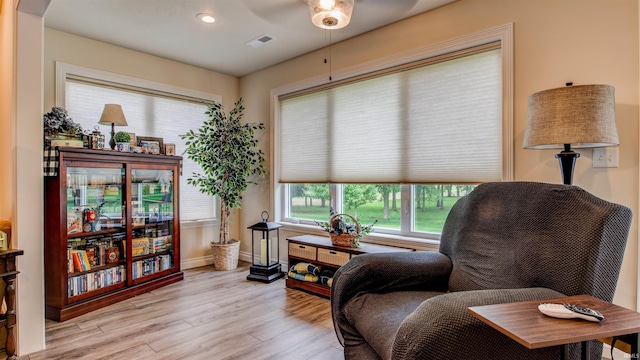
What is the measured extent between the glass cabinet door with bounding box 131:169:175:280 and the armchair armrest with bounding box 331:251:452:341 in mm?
2444

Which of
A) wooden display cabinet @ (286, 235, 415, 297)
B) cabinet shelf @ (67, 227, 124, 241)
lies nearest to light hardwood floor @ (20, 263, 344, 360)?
wooden display cabinet @ (286, 235, 415, 297)

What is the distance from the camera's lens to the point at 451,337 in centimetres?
106

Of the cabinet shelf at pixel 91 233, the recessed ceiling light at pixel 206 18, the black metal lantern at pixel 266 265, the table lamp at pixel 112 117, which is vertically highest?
the recessed ceiling light at pixel 206 18

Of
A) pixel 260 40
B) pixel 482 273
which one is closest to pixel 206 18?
pixel 260 40

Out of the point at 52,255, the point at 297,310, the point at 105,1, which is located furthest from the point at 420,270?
the point at 105,1

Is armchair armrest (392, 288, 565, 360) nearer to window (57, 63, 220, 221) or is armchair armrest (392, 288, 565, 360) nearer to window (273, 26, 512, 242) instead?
window (273, 26, 512, 242)

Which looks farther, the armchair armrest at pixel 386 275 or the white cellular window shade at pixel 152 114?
the white cellular window shade at pixel 152 114

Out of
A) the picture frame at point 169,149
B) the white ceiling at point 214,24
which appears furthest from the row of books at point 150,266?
the white ceiling at point 214,24

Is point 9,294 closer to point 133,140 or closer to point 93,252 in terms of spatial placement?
point 93,252

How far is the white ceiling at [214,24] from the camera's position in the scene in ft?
8.93

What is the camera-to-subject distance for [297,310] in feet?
9.34

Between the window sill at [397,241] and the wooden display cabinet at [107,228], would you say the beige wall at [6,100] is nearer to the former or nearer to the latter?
the wooden display cabinet at [107,228]

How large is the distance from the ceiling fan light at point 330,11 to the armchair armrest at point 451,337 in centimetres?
176

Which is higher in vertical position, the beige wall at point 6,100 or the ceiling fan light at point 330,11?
the ceiling fan light at point 330,11
